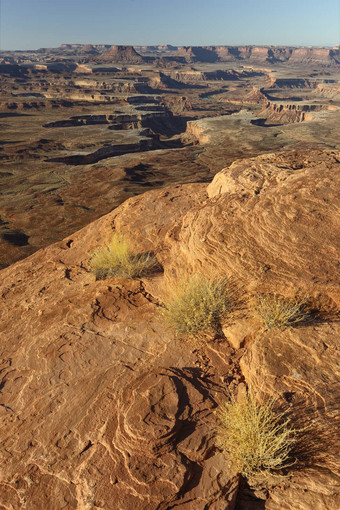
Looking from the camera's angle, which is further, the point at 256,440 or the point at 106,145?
the point at 106,145

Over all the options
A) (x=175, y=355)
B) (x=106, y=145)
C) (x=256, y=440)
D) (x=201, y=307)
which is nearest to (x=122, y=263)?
(x=201, y=307)

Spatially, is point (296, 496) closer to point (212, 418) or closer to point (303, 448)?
point (303, 448)

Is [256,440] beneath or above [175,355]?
above

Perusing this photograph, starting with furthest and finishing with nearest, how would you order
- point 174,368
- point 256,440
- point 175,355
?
point 175,355
point 174,368
point 256,440

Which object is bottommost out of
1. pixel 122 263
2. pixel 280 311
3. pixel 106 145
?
pixel 106 145

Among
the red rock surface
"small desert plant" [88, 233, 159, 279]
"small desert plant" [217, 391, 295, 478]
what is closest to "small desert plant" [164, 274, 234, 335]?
the red rock surface

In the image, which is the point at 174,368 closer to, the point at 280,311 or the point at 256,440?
the point at 256,440

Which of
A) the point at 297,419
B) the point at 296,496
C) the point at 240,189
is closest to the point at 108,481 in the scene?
the point at 296,496
